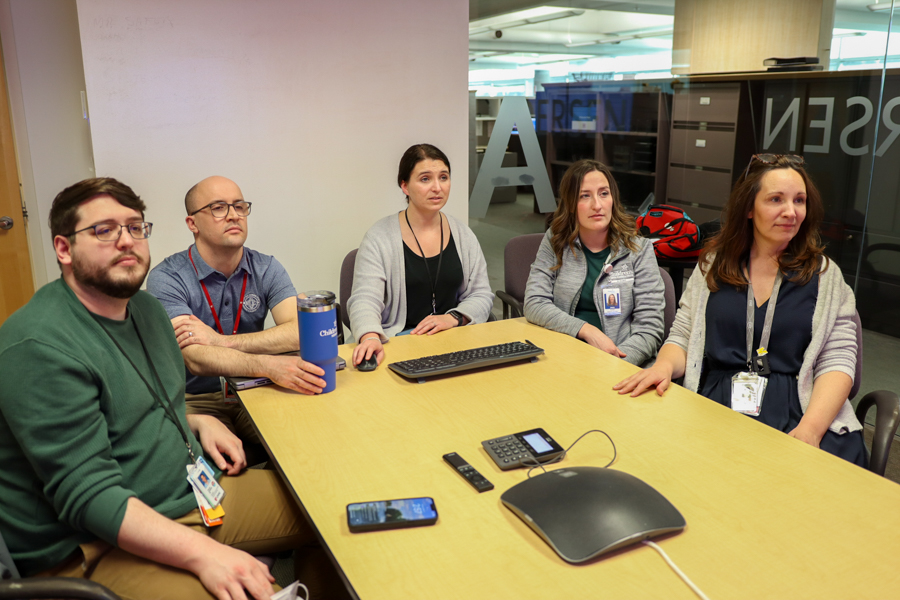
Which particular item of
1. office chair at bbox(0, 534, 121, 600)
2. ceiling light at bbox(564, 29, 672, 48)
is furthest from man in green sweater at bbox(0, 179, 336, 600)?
ceiling light at bbox(564, 29, 672, 48)

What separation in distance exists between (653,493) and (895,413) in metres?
0.93

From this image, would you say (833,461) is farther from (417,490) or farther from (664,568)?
(417,490)

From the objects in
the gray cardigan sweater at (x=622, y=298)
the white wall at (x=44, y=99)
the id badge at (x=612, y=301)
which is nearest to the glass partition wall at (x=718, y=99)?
the gray cardigan sweater at (x=622, y=298)

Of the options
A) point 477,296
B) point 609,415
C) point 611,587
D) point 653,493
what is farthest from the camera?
point 477,296

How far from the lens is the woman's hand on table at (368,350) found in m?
2.09

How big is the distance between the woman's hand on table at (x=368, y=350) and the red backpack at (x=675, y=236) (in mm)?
1927

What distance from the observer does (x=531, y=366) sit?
6.73 feet

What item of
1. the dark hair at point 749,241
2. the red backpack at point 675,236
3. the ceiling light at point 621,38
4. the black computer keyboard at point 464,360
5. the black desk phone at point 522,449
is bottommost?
the black desk phone at point 522,449

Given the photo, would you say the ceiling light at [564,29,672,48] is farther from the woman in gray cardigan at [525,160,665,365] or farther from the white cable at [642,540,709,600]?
the white cable at [642,540,709,600]

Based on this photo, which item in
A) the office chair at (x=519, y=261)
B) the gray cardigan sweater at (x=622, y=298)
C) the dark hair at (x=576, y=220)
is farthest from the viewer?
the office chair at (x=519, y=261)

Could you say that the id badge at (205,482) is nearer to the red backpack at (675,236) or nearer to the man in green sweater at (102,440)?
the man in green sweater at (102,440)

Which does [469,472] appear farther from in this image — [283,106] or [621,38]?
[621,38]

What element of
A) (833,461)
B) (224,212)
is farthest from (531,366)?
(224,212)

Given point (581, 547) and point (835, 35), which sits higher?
point (835, 35)
